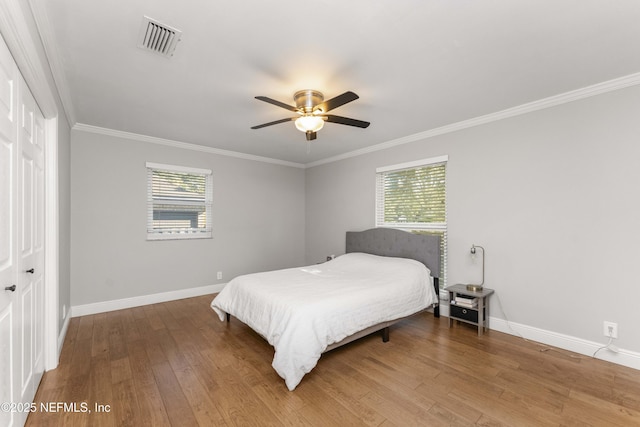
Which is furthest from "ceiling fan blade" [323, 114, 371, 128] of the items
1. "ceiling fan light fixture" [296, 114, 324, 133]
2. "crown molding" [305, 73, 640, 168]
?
"crown molding" [305, 73, 640, 168]

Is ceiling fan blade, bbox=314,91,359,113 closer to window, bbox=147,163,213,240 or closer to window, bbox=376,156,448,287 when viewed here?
window, bbox=376,156,448,287

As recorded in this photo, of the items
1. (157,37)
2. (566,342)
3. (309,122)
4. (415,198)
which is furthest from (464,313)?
(157,37)

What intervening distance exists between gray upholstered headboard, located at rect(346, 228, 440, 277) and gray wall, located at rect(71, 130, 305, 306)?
1.69 metres

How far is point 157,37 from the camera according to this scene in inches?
75.5

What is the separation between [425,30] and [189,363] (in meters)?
3.19

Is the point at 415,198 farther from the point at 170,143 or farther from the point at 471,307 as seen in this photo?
the point at 170,143

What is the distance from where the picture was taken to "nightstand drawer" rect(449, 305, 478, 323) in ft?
10.5

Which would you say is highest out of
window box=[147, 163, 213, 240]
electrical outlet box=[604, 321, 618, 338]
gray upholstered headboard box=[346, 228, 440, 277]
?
window box=[147, 163, 213, 240]

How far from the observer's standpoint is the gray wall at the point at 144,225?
12.2 feet

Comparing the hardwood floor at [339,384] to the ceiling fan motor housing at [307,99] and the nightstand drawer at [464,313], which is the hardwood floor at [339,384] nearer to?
the nightstand drawer at [464,313]

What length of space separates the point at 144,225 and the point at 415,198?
3958 millimetres

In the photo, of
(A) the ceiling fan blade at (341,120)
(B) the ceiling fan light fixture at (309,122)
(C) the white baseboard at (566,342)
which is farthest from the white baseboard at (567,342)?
(B) the ceiling fan light fixture at (309,122)

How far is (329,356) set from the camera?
8.75 ft

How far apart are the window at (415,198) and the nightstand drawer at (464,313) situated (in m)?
0.46
